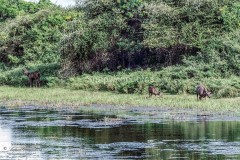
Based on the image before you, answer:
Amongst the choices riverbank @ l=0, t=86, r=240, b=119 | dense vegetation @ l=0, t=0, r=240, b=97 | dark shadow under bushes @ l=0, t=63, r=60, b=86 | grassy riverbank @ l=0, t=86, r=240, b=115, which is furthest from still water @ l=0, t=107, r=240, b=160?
dark shadow under bushes @ l=0, t=63, r=60, b=86

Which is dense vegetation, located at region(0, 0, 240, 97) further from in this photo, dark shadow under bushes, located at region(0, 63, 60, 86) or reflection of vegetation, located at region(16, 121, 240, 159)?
reflection of vegetation, located at region(16, 121, 240, 159)

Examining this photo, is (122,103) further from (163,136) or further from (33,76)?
(33,76)

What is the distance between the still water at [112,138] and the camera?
60.8ft

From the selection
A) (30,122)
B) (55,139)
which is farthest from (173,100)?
(55,139)

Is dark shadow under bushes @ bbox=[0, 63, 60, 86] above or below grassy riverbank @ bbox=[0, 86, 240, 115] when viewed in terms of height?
above

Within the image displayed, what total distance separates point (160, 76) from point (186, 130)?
15.2 meters

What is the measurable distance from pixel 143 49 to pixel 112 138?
2159cm

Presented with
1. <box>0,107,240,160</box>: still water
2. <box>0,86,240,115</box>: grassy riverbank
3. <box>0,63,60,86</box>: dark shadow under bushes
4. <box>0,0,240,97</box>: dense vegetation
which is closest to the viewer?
<box>0,107,240,160</box>: still water

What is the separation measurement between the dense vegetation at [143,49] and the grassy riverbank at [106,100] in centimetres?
151

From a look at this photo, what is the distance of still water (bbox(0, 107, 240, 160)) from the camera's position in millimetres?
18547

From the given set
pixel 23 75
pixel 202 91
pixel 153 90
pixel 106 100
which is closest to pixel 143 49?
pixel 23 75

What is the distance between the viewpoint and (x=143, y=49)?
141 feet

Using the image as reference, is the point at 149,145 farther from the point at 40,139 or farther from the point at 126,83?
the point at 126,83

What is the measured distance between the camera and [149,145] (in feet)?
65.9
